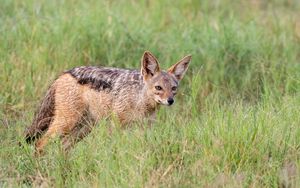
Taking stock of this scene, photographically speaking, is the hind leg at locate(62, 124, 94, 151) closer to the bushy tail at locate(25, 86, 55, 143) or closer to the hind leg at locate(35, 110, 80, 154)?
the hind leg at locate(35, 110, 80, 154)

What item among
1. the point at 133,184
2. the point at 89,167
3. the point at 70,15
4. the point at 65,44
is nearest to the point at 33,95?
the point at 65,44

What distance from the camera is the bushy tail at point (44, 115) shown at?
884 centimetres

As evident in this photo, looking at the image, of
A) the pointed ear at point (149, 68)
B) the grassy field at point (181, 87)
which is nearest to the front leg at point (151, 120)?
the grassy field at point (181, 87)

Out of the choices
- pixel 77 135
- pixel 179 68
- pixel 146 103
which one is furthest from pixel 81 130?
pixel 179 68

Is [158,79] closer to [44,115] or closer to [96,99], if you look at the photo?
[96,99]

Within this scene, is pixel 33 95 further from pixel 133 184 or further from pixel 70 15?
pixel 133 184

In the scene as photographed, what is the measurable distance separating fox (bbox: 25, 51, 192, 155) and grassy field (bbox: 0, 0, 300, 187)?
0.27m

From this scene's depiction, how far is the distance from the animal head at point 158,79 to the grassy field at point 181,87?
269 millimetres

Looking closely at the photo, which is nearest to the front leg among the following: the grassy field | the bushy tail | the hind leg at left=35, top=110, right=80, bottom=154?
the grassy field

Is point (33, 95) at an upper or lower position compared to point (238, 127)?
lower

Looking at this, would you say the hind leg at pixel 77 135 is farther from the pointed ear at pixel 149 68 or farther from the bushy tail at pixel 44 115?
the pointed ear at pixel 149 68

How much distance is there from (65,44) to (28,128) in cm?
206

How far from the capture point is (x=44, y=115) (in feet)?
29.3

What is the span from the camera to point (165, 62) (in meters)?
10.9
